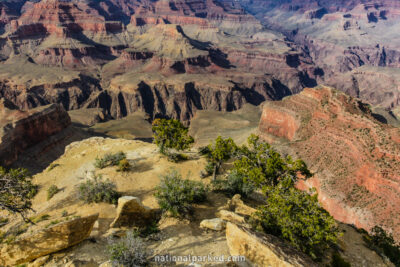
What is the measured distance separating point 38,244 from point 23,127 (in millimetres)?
64746

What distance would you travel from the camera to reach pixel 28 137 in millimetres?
67188

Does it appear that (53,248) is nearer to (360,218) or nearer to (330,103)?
(360,218)

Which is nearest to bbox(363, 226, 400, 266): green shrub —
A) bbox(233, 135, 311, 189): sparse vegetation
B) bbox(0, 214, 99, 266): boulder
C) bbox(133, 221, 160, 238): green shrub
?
bbox(233, 135, 311, 189): sparse vegetation

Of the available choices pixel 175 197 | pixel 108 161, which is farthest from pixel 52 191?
pixel 175 197

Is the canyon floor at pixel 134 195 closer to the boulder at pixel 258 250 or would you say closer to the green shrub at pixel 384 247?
the green shrub at pixel 384 247

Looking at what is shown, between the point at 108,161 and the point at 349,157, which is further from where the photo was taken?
the point at 349,157

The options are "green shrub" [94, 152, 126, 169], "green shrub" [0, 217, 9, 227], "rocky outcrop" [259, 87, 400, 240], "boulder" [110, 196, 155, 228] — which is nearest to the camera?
"boulder" [110, 196, 155, 228]

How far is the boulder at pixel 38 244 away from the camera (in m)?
14.1

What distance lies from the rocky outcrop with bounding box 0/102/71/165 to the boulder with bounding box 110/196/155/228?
5740 cm

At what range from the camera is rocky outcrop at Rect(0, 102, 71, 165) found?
6144 centimetres

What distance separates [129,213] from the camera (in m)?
18.3

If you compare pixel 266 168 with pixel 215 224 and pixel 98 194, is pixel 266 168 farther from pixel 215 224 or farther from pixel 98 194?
pixel 98 194

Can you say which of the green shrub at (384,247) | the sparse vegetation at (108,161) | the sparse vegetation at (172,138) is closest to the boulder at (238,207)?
the green shrub at (384,247)

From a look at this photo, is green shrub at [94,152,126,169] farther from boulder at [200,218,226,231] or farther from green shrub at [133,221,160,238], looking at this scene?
boulder at [200,218,226,231]
